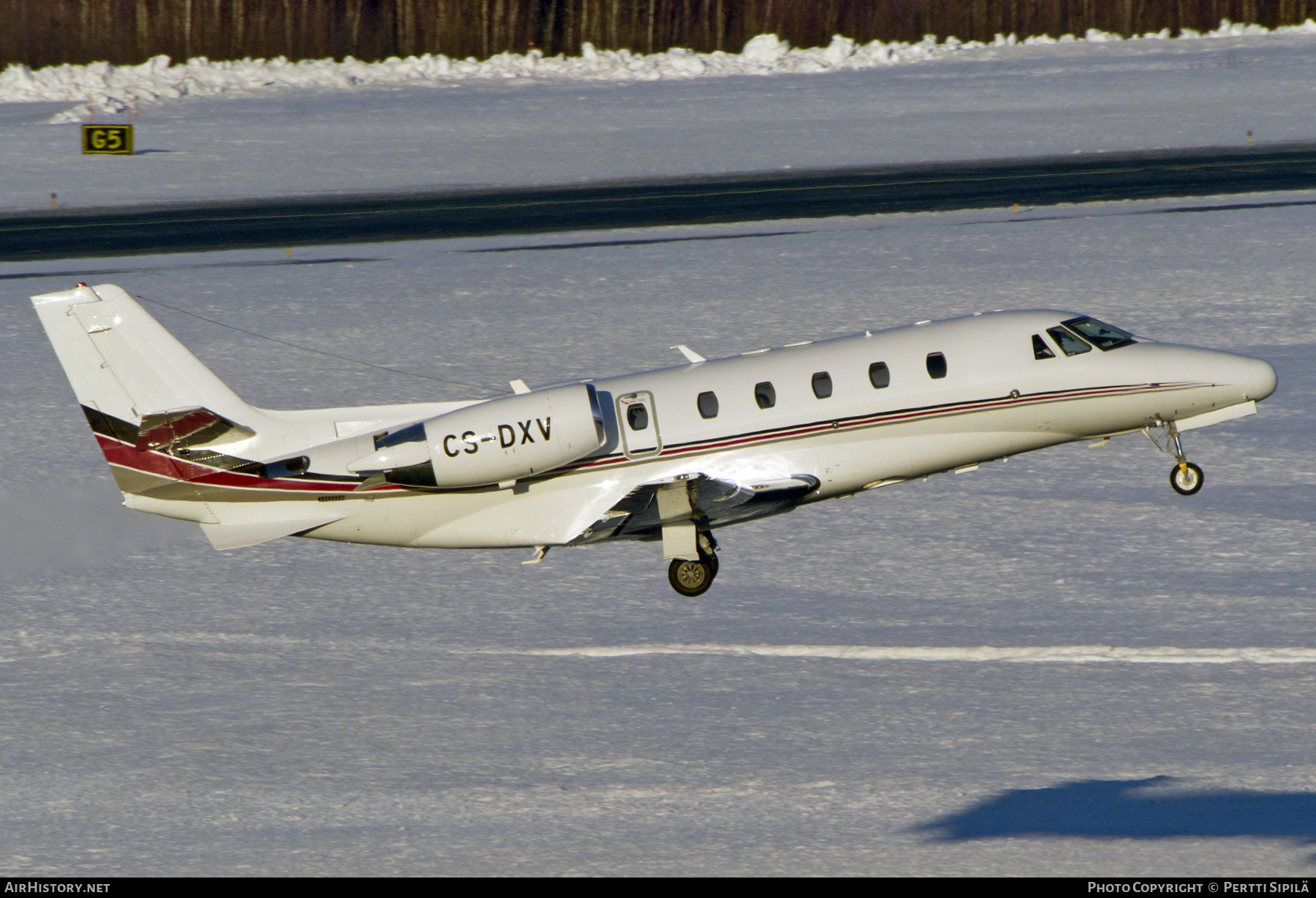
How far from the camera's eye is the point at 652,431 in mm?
21766

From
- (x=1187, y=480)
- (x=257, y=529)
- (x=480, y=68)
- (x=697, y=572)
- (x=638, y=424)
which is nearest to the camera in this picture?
(x=638, y=424)

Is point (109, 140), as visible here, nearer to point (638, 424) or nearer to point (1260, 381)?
point (638, 424)

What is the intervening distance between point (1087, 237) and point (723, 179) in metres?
11.3

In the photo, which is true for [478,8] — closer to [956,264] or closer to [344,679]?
[956,264]

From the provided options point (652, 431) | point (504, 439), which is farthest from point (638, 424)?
point (504, 439)

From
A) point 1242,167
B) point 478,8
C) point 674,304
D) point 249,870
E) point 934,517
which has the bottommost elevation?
point 249,870

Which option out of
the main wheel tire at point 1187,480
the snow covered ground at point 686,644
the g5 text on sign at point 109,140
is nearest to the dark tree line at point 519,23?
the g5 text on sign at point 109,140

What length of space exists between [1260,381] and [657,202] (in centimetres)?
2278

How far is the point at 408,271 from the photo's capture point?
124 ft

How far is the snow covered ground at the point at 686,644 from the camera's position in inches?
708

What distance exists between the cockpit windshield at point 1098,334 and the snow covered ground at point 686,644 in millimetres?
3362

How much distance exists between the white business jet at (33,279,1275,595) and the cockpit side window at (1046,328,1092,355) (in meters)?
0.02

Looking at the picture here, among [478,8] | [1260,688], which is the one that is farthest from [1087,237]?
[478,8]

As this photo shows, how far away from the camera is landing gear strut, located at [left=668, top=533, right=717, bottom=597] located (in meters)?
22.5
